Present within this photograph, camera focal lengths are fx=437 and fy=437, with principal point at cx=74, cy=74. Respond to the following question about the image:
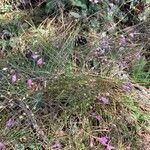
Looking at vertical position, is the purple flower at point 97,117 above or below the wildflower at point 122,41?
below

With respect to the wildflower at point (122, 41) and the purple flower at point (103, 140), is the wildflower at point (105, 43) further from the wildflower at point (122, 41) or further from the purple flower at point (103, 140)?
the purple flower at point (103, 140)

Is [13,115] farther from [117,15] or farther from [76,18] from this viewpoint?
[117,15]

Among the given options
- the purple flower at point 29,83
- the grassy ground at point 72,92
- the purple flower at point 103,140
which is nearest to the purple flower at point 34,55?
the grassy ground at point 72,92

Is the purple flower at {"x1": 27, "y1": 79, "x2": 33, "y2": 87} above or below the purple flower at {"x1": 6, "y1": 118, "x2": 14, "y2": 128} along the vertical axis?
above

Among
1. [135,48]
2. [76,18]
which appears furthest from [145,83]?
[76,18]

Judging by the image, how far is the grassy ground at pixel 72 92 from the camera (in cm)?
258

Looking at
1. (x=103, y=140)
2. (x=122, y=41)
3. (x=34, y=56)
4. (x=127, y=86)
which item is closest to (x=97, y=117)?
(x=103, y=140)

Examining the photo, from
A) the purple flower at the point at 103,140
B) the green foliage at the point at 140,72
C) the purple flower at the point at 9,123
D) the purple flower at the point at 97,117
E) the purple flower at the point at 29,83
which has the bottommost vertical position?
the purple flower at the point at 9,123

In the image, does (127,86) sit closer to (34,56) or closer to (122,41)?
(122,41)

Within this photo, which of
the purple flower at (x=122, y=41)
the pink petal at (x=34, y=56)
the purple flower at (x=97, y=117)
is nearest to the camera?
the purple flower at (x=97, y=117)

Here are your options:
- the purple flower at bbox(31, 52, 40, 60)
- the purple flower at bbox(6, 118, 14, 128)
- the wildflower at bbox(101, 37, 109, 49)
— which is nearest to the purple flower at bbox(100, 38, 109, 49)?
the wildflower at bbox(101, 37, 109, 49)

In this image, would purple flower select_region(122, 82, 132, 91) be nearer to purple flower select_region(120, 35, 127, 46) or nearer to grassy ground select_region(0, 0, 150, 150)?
grassy ground select_region(0, 0, 150, 150)

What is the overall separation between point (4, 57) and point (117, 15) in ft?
3.12

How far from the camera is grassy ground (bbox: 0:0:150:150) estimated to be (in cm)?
258
